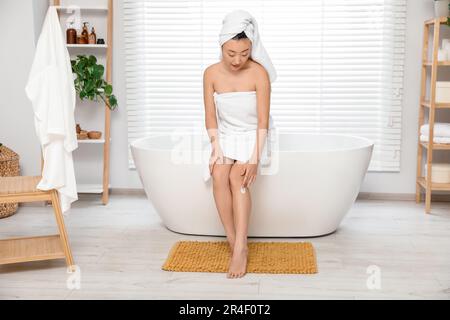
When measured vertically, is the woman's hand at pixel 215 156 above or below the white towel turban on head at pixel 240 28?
below

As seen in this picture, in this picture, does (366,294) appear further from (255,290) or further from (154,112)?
(154,112)

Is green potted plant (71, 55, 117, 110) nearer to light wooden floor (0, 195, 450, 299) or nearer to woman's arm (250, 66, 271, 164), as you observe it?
light wooden floor (0, 195, 450, 299)

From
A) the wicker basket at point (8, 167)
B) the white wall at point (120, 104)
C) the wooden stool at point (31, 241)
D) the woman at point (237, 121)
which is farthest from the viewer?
the white wall at point (120, 104)

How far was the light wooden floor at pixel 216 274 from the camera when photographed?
112 inches

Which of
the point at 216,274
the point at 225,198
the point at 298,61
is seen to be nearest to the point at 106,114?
the point at 298,61

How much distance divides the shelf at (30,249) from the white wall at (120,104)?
1276 mm

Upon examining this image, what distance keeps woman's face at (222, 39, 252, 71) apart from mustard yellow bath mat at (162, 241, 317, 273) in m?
0.98

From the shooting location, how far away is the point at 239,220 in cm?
316

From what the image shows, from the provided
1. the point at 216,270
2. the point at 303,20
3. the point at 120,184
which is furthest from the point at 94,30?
the point at 216,270

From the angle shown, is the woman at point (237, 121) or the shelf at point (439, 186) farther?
the shelf at point (439, 186)

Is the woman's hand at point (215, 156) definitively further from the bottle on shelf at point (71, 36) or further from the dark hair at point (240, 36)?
the bottle on shelf at point (71, 36)

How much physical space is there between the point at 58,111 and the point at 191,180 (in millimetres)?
907

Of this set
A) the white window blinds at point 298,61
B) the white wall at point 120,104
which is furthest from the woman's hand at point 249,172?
the white wall at point 120,104

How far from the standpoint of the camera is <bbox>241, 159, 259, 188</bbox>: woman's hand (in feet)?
10.4
